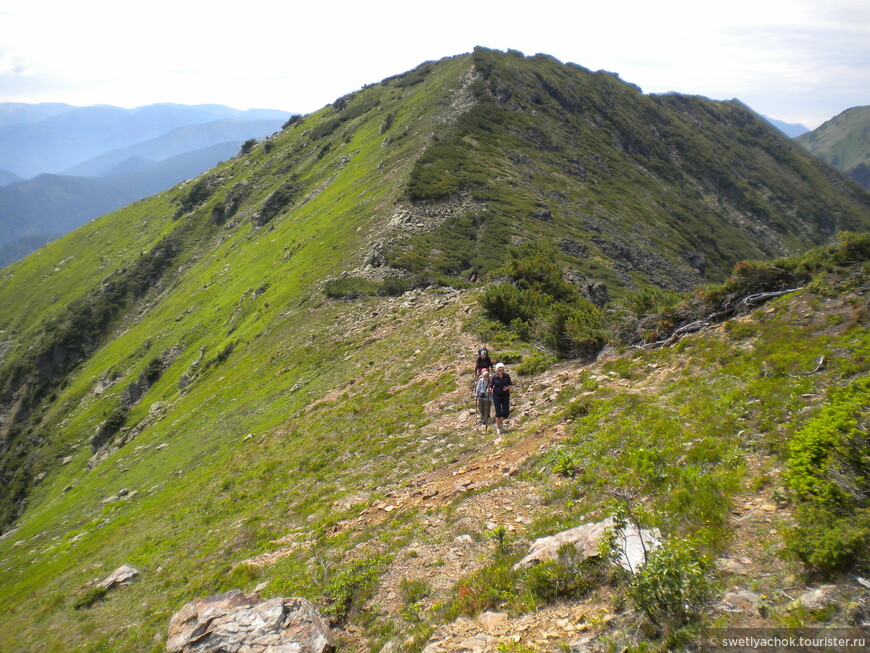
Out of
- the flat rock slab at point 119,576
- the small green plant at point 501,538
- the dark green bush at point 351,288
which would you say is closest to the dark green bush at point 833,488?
the small green plant at point 501,538

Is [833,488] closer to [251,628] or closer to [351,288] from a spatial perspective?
[251,628]

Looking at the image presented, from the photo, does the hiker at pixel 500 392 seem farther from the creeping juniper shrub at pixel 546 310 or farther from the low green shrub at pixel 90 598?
the low green shrub at pixel 90 598

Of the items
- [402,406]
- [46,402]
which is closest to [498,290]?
[402,406]

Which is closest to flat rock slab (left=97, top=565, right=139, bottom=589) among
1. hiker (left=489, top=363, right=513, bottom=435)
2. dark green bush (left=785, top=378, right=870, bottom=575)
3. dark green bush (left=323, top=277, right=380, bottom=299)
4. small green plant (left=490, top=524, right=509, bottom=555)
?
hiker (left=489, top=363, right=513, bottom=435)

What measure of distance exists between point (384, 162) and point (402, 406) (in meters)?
55.6

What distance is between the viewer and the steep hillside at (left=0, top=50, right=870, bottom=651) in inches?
314

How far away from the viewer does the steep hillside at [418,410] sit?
7980mm

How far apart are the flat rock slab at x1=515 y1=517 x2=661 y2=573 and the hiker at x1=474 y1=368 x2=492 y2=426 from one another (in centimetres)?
688

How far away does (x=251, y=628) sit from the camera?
26.9 feet

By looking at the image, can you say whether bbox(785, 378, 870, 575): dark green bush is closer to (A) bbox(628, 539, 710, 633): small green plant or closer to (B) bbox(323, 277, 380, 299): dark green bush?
(A) bbox(628, 539, 710, 633): small green plant

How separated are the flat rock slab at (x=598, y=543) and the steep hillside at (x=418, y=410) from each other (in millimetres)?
376

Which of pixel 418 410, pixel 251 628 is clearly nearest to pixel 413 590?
pixel 251 628

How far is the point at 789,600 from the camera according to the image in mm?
4898

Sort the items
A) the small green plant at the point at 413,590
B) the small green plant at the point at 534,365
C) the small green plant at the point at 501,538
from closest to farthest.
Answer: the small green plant at the point at 413,590 < the small green plant at the point at 501,538 < the small green plant at the point at 534,365
